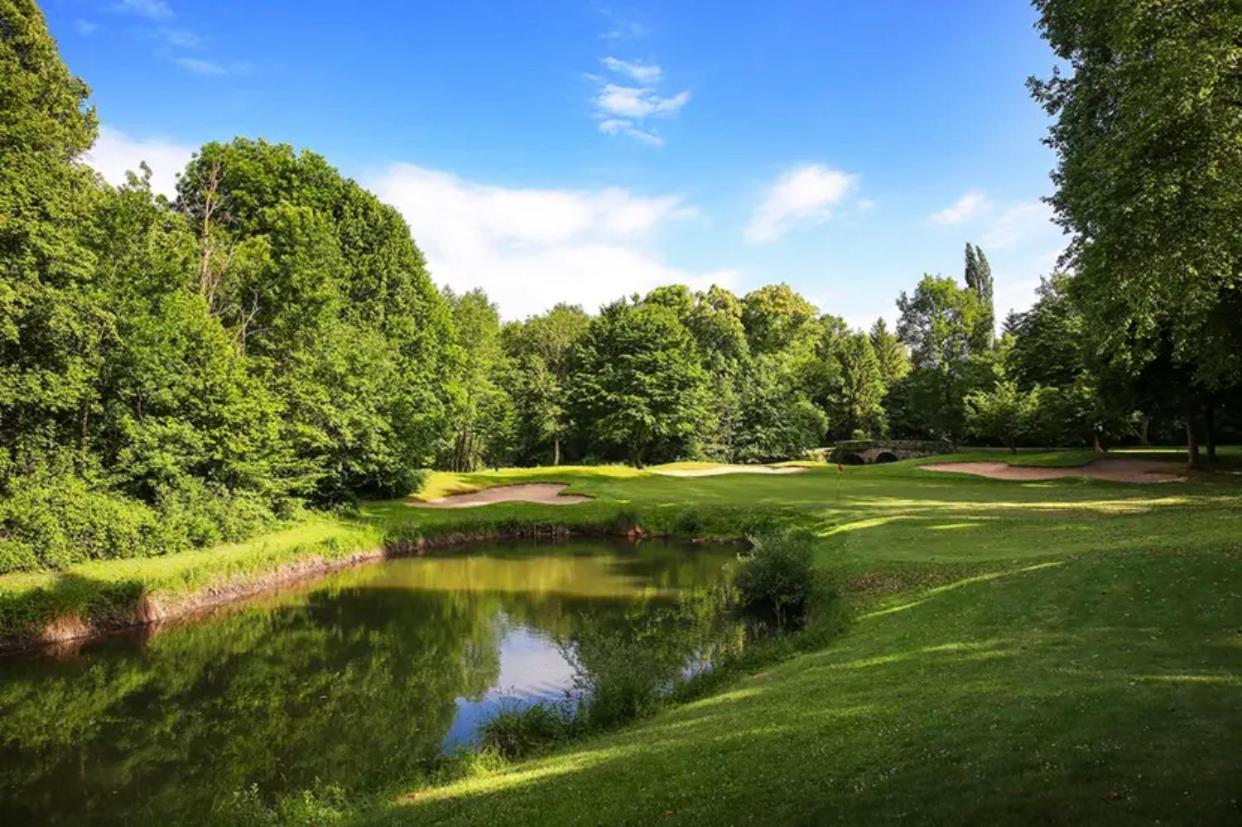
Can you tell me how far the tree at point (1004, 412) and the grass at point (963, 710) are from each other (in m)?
36.3

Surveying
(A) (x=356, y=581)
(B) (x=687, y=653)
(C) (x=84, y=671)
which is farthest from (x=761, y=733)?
(A) (x=356, y=581)

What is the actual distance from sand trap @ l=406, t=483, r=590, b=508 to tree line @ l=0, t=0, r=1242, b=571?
2.37m

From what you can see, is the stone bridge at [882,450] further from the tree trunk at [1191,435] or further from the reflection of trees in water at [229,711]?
the reflection of trees in water at [229,711]

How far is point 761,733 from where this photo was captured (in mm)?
9258

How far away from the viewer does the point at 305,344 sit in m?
33.7

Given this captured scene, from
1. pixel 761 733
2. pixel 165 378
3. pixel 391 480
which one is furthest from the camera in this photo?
pixel 391 480

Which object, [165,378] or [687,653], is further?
[165,378]

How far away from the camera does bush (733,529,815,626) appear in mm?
20516

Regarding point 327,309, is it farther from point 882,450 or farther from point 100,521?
point 882,450

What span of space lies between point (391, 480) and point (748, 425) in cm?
4133

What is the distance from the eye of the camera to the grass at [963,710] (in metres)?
6.21

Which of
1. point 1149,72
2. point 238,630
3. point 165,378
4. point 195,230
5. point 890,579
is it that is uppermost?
point 195,230

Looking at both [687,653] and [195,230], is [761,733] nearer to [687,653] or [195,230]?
[687,653]

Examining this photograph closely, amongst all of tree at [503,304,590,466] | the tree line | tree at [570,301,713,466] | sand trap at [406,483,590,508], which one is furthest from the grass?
tree at [503,304,590,466]
